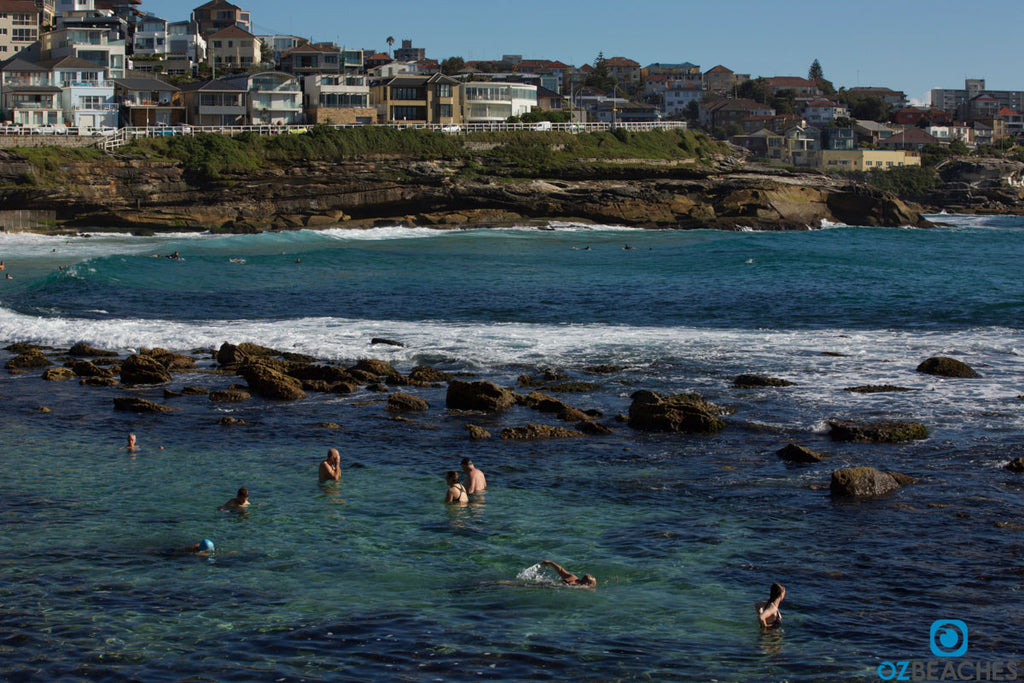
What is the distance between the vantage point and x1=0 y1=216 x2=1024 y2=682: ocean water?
10.8m

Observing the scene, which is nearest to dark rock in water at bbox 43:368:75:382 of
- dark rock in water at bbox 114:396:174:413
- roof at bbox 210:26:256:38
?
dark rock in water at bbox 114:396:174:413

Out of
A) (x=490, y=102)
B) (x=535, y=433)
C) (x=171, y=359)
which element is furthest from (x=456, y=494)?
(x=490, y=102)

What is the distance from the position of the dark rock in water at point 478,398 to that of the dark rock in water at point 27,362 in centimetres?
1238

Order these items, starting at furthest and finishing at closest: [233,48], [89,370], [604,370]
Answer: [233,48] → [604,370] → [89,370]

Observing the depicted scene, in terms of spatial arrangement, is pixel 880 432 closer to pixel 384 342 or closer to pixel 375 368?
pixel 375 368

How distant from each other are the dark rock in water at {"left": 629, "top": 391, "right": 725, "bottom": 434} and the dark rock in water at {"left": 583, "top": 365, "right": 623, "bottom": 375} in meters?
4.81

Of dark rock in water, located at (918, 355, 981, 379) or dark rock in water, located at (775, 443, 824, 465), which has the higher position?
dark rock in water, located at (918, 355, 981, 379)

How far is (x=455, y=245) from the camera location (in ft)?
201

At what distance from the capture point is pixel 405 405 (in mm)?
22062

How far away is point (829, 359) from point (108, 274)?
32262mm

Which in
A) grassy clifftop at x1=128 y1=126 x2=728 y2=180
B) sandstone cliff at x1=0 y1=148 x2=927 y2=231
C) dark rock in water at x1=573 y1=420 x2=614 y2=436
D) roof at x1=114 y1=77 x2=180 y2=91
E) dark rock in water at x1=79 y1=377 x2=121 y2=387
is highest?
roof at x1=114 y1=77 x2=180 y2=91

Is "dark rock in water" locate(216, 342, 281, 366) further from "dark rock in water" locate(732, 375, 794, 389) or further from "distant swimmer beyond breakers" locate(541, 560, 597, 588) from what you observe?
"distant swimmer beyond breakers" locate(541, 560, 597, 588)

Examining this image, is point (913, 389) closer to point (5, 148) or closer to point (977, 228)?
point (5, 148)

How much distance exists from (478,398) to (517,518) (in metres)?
7.30
